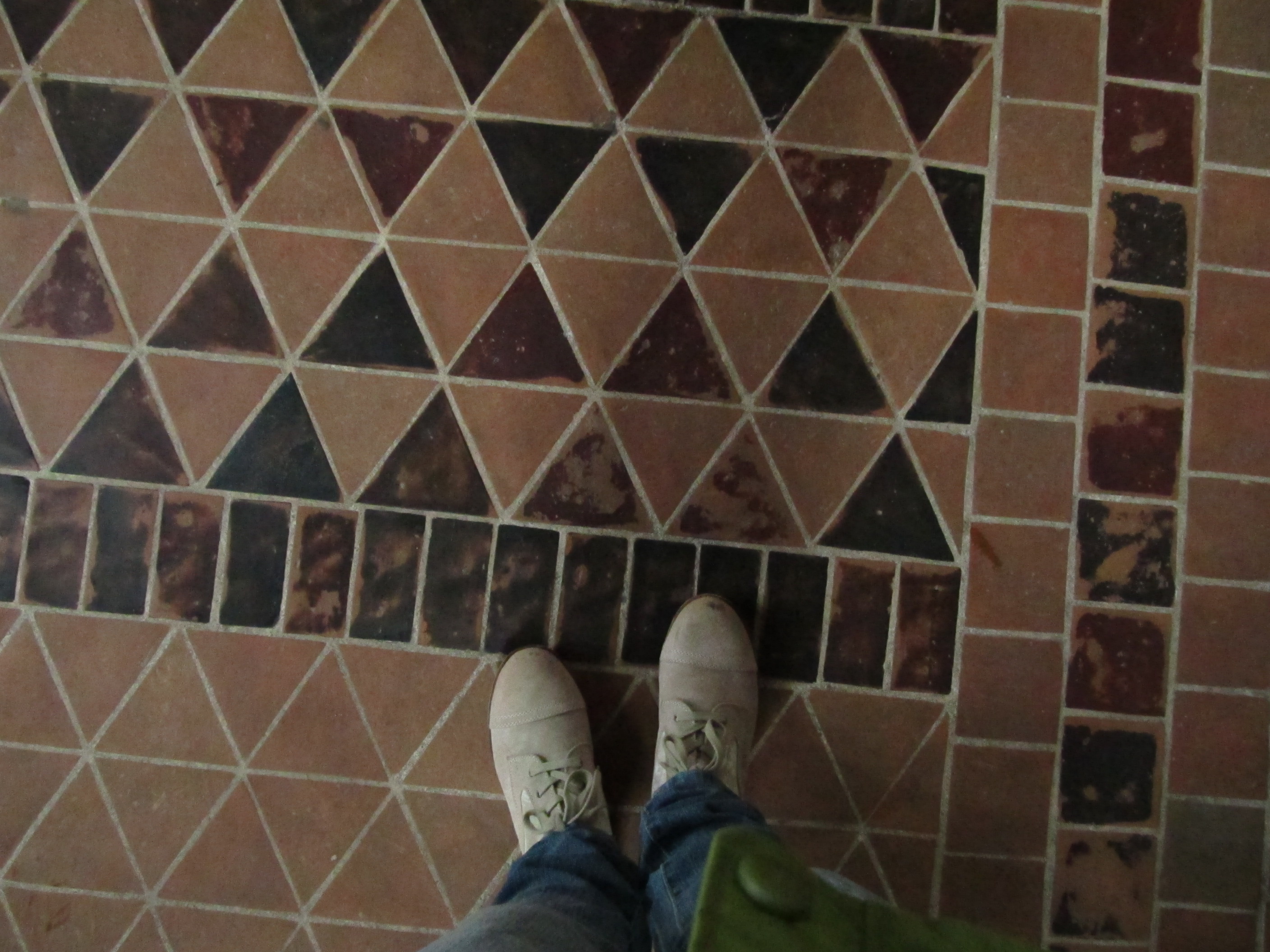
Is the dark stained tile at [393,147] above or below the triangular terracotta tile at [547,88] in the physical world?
below

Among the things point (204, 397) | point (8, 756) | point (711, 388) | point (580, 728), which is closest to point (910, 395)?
A: point (711, 388)

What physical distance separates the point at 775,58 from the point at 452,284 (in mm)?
652

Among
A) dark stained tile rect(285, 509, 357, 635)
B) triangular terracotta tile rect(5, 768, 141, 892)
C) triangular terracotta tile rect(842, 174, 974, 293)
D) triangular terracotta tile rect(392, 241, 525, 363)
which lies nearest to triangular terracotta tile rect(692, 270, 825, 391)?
triangular terracotta tile rect(842, 174, 974, 293)

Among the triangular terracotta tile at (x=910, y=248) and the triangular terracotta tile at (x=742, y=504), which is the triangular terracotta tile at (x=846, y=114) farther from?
the triangular terracotta tile at (x=742, y=504)

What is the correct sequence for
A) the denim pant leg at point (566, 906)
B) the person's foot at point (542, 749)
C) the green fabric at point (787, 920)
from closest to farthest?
the green fabric at point (787, 920)
the denim pant leg at point (566, 906)
the person's foot at point (542, 749)

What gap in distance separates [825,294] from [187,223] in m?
1.06

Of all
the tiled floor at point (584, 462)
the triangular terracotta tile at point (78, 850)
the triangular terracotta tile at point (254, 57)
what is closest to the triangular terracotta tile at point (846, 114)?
the tiled floor at point (584, 462)

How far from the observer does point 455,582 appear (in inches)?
53.1

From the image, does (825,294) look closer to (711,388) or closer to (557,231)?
(711,388)

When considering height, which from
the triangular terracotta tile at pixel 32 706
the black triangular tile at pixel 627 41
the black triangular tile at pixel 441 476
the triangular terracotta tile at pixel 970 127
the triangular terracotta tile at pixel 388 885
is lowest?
the triangular terracotta tile at pixel 388 885

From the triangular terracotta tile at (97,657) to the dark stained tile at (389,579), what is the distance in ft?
1.09

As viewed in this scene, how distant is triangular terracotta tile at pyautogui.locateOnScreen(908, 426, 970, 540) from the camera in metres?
1.35

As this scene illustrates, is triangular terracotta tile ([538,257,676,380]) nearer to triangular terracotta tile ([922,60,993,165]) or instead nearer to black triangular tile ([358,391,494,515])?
black triangular tile ([358,391,494,515])

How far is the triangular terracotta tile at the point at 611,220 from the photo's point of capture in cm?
136
